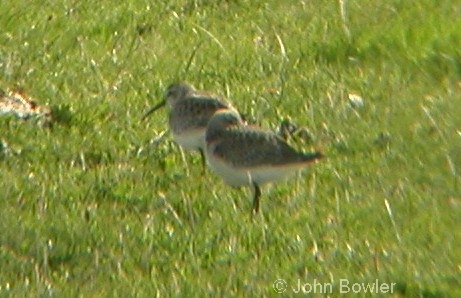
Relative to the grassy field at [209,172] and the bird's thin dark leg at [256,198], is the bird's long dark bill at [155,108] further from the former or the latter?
the bird's thin dark leg at [256,198]

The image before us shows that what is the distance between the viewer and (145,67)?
37.7ft

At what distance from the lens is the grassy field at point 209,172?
8117mm

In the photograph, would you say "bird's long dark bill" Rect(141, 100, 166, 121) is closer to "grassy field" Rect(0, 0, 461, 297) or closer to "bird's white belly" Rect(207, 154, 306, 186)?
"grassy field" Rect(0, 0, 461, 297)

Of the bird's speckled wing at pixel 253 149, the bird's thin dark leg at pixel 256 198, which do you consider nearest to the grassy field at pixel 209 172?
the bird's thin dark leg at pixel 256 198

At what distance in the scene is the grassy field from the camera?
812 cm

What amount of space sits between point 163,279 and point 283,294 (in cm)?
61

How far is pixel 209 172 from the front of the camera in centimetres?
963

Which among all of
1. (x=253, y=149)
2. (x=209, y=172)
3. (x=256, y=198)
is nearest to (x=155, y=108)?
(x=209, y=172)

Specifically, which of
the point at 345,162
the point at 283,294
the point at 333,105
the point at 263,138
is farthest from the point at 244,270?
the point at 333,105

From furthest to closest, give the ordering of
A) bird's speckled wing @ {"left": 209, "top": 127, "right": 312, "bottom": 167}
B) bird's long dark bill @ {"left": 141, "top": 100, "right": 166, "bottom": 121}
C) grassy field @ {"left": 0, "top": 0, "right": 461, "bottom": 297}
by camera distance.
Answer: bird's long dark bill @ {"left": 141, "top": 100, "right": 166, "bottom": 121} < bird's speckled wing @ {"left": 209, "top": 127, "right": 312, "bottom": 167} < grassy field @ {"left": 0, "top": 0, "right": 461, "bottom": 297}

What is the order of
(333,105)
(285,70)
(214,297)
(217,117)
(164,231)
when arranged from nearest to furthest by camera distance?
(214,297) < (164,231) < (217,117) < (333,105) < (285,70)

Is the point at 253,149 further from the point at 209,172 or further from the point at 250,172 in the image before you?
the point at 209,172

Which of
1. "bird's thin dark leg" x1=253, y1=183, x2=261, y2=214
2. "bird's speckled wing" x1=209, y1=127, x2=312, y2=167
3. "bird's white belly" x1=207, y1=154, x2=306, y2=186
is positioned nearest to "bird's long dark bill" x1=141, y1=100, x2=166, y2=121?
"bird's speckled wing" x1=209, y1=127, x2=312, y2=167

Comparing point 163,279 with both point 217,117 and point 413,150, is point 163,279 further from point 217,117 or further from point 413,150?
point 413,150
